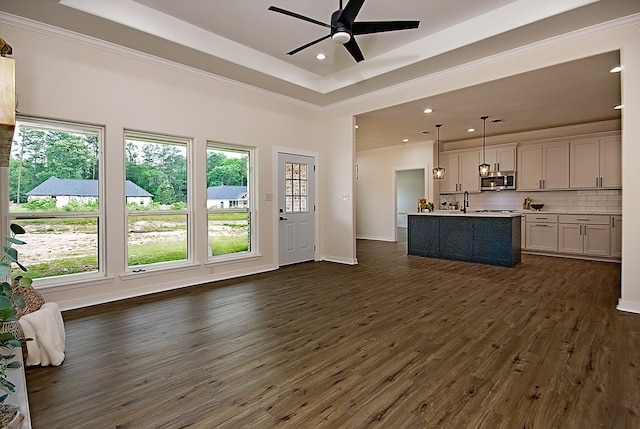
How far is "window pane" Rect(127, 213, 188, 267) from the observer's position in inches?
171

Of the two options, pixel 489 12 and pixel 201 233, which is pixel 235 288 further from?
pixel 489 12

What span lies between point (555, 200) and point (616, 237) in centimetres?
149

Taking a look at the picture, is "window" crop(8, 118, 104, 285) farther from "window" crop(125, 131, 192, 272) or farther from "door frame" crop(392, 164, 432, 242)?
"door frame" crop(392, 164, 432, 242)

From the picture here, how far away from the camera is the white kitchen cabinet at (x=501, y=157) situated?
8.00 metres

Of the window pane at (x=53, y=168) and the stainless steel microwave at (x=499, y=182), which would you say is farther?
the stainless steel microwave at (x=499, y=182)

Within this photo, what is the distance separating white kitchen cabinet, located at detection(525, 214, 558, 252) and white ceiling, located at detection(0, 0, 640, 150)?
2.28 metres

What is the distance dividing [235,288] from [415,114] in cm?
445

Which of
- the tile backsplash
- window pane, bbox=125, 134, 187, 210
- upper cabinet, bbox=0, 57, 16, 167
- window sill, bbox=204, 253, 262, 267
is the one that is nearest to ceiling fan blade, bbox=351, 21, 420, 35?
upper cabinet, bbox=0, 57, 16, 167

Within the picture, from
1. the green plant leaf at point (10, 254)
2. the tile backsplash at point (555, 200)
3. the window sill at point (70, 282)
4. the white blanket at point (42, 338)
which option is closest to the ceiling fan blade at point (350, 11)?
the green plant leaf at point (10, 254)

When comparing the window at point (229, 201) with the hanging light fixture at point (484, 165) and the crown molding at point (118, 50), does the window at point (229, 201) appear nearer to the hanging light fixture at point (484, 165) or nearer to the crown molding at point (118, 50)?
the crown molding at point (118, 50)

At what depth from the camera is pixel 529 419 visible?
181 centimetres

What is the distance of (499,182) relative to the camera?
8258mm

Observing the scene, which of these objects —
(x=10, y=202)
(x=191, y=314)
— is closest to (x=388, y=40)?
(x=191, y=314)

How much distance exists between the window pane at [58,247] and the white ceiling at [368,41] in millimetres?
2159
